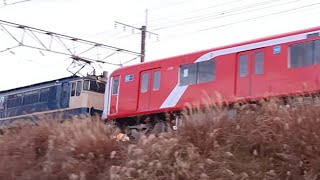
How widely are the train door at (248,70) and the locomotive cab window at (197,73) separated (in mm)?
1027

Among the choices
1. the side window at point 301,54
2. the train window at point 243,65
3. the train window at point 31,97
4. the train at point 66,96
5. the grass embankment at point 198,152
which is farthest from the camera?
the train window at point 31,97

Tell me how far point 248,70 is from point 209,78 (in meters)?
1.53

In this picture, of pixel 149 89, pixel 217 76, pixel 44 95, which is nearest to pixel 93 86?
pixel 44 95

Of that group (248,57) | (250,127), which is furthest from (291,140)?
(248,57)

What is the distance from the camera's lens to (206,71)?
54.4ft

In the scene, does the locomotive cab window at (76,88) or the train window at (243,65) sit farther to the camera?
the locomotive cab window at (76,88)

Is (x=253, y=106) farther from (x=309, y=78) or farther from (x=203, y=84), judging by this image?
(x=203, y=84)

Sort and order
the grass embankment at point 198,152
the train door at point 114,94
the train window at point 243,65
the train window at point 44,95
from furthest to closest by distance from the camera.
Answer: the train window at point 44,95 < the train door at point 114,94 < the train window at point 243,65 < the grass embankment at point 198,152

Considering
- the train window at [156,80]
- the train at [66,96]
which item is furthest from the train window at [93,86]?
the train window at [156,80]

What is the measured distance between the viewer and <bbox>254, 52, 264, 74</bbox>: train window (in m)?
15.0

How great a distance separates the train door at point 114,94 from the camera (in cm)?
2012

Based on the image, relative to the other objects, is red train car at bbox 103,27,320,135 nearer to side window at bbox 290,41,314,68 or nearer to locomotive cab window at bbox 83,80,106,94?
side window at bbox 290,41,314,68

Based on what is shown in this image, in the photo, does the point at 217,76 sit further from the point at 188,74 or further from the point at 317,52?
the point at 317,52

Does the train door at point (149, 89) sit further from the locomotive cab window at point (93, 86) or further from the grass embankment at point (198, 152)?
the grass embankment at point (198, 152)
